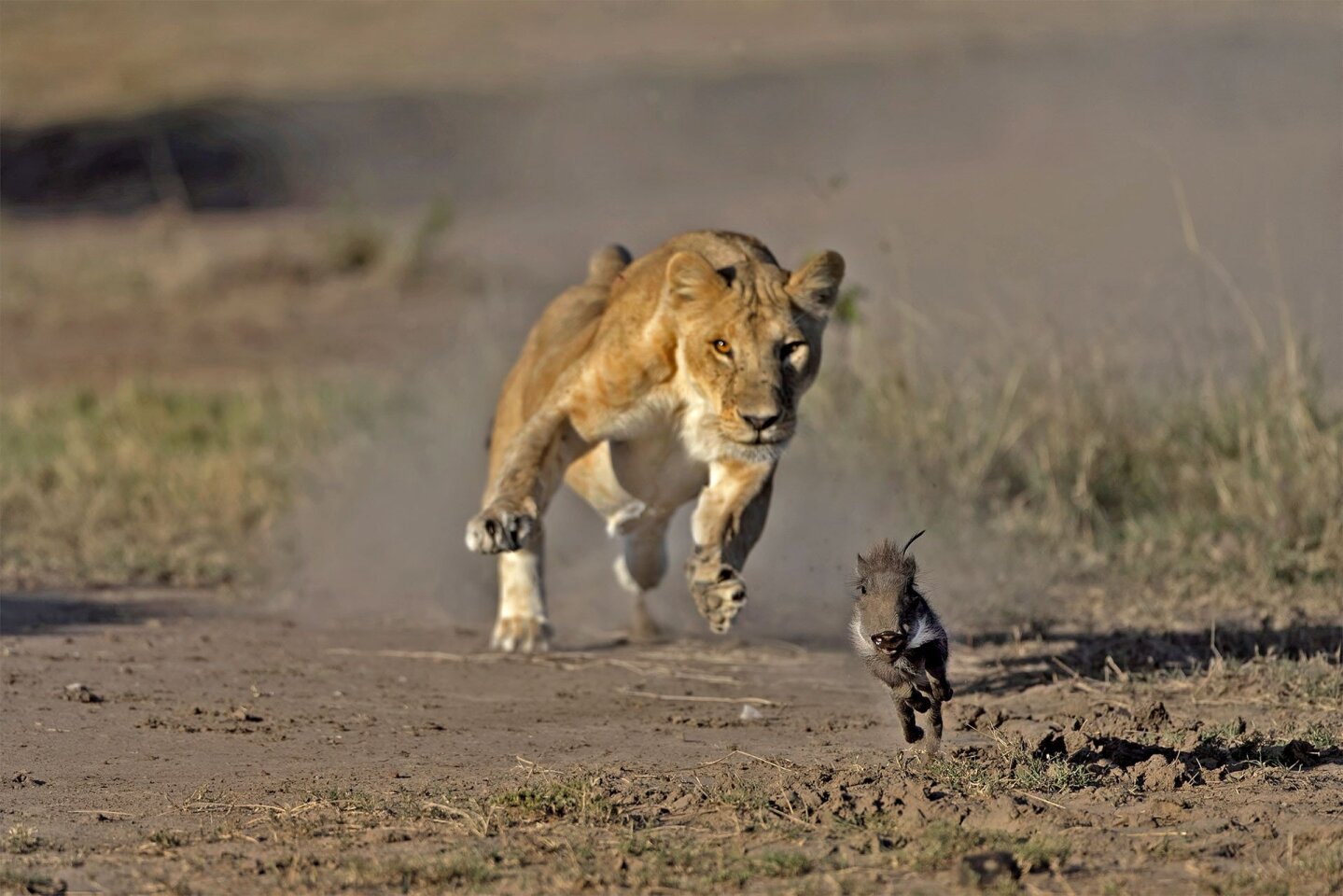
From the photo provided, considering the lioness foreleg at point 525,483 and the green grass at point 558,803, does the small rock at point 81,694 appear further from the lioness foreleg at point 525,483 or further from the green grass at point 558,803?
the green grass at point 558,803

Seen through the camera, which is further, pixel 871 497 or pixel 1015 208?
pixel 1015 208

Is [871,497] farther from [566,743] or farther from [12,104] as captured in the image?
[12,104]

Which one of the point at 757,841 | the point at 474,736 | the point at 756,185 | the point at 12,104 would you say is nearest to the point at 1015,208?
the point at 756,185

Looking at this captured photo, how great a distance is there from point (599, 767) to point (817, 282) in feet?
7.60

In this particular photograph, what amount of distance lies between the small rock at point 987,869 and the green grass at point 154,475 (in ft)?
18.6

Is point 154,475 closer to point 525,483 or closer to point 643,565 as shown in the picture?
point 643,565

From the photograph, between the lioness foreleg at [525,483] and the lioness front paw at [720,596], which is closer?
the lioness front paw at [720,596]

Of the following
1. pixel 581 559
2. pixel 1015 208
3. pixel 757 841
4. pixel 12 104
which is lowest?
pixel 757 841

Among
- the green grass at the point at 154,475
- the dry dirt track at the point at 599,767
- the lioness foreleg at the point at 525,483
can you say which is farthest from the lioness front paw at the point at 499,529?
the green grass at the point at 154,475

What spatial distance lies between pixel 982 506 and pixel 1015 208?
31.7 ft

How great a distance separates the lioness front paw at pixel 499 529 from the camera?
6.79m

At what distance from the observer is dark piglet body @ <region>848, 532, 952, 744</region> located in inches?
207

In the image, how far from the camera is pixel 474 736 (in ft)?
20.2

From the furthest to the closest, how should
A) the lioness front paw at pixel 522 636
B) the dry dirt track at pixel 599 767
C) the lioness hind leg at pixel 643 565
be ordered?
the lioness hind leg at pixel 643 565 < the lioness front paw at pixel 522 636 < the dry dirt track at pixel 599 767
